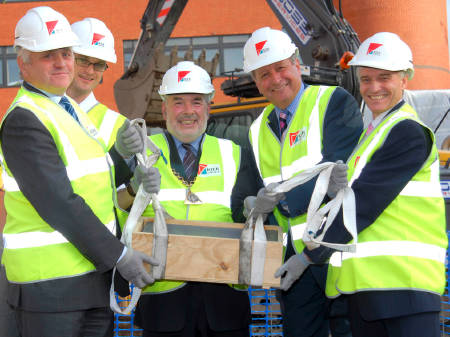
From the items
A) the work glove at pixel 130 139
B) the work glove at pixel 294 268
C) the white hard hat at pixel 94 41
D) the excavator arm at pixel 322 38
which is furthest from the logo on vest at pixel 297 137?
the excavator arm at pixel 322 38

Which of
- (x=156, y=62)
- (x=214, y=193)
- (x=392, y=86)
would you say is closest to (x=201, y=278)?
(x=214, y=193)

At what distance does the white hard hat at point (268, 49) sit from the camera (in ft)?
12.1

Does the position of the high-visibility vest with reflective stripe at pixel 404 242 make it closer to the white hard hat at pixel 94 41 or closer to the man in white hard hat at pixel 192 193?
the man in white hard hat at pixel 192 193

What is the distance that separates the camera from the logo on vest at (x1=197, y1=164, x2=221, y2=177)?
3.45 meters

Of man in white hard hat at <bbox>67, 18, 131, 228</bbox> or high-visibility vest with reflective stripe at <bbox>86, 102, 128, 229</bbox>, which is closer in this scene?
high-visibility vest with reflective stripe at <bbox>86, 102, 128, 229</bbox>

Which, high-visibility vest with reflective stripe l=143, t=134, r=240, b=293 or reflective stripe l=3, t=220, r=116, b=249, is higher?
high-visibility vest with reflective stripe l=143, t=134, r=240, b=293

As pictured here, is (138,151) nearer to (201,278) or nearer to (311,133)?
(201,278)

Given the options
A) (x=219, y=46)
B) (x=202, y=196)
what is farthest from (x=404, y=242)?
(x=219, y=46)

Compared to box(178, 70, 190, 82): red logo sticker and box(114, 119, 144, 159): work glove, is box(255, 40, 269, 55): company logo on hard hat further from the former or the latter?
box(114, 119, 144, 159): work glove

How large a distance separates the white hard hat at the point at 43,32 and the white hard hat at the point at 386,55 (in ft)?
5.19

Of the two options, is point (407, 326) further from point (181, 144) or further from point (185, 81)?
point (185, 81)

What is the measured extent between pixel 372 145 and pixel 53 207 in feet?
5.20

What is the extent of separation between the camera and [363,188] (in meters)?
2.83

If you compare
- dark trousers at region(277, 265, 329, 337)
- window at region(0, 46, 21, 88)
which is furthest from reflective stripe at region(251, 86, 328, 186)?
window at region(0, 46, 21, 88)
